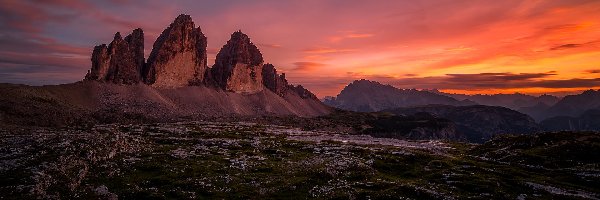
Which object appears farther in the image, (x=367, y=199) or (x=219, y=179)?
(x=219, y=179)

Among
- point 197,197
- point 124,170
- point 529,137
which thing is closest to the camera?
point 197,197

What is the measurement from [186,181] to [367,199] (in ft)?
68.9

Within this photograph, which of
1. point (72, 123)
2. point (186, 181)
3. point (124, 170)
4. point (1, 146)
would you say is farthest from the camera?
point (72, 123)

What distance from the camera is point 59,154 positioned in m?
56.2

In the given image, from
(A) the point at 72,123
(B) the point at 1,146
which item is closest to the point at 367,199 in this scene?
(B) the point at 1,146

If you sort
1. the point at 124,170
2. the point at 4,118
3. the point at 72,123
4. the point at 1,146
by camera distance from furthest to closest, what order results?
the point at 72,123, the point at 4,118, the point at 1,146, the point at 124,170

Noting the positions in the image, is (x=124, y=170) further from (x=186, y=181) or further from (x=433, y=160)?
(x=433, y=160)

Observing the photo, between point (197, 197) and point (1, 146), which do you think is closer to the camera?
point (197, 197)

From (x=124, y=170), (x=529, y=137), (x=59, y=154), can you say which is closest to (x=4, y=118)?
(x=59, y=154)

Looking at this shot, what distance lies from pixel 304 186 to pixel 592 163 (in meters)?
54.3

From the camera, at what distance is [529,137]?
3720 inches

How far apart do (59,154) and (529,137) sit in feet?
332

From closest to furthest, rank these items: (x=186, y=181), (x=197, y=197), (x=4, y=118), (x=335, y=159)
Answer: (x=197, y=197) < (x=186, y=181) < (x=335, y=159) < (x=4, y=118)

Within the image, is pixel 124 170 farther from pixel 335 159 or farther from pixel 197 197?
pixel 335 159
